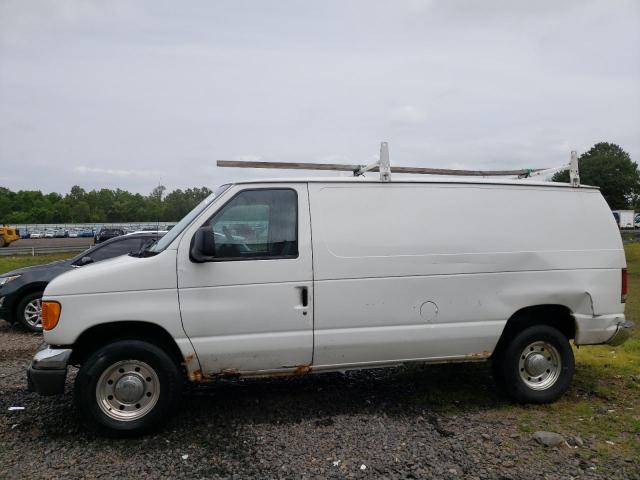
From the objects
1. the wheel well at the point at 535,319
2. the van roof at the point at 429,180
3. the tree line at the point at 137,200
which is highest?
the tree line at the point at 137,200

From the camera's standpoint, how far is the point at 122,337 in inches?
172

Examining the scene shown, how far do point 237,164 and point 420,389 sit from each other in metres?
2.99

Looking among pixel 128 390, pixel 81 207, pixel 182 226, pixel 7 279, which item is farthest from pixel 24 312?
pixel 81 207

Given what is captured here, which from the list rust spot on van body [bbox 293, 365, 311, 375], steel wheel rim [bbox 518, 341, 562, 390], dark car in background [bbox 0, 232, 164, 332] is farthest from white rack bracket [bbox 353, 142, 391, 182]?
dark car in background [bbox 0, 232, 164, 332]

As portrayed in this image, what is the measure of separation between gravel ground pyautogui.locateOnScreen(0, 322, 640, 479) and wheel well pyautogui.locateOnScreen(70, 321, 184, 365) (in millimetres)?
658

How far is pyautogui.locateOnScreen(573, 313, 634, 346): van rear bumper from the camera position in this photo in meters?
5.03

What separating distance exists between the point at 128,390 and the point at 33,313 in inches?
209

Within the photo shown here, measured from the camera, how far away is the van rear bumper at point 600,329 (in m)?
5.03

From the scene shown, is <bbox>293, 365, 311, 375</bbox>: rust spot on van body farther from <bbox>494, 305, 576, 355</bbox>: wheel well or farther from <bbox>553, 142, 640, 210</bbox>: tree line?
<bbox>553, 142, 640, 210</bbox>: tree line

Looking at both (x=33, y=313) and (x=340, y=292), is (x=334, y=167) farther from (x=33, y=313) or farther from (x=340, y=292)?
(x=33, y=313)

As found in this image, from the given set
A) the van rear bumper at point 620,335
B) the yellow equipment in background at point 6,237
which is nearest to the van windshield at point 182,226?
the van rear bumper at point 620,335

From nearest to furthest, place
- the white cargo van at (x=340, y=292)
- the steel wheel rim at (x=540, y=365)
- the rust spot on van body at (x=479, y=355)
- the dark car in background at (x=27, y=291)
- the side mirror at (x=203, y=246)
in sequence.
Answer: the side mirror at (x=203, y=246), the white cargo van at (x=340, y=292), the rust spot on van body at (x=479, y=355), the steel wheel rim at (x=540, y=365), the dark car in background at (x=27, y=291)

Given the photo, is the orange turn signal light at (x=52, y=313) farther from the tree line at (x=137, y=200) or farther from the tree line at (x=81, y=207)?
the tree line at (x=81, y=207)

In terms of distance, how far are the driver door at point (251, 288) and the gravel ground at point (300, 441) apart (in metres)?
0.59
